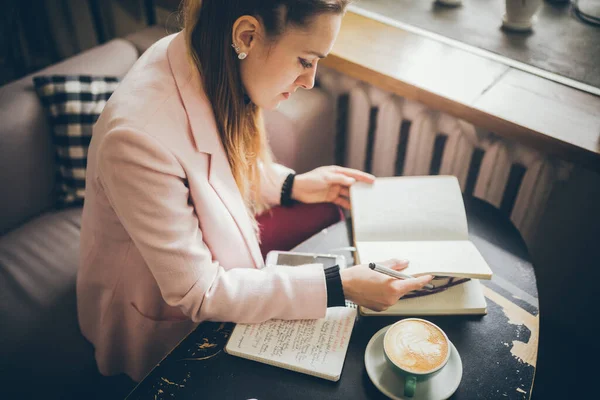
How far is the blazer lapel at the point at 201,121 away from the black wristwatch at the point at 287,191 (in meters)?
0.33

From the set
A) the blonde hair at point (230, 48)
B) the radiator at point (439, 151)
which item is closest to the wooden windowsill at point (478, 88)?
the radiator at point (439, 151)

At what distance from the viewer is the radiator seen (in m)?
1.41

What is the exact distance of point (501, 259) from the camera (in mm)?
1056

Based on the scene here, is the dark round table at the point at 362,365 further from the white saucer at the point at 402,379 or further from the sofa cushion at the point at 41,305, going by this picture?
the sofa cushion at the point at 41,305

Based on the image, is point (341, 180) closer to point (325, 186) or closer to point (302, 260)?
point (325, 186)

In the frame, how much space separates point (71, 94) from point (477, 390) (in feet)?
4.53

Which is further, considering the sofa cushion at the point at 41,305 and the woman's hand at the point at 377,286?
the sofa cushion at the point at 41,305

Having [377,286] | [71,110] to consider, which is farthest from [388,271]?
[71,110]

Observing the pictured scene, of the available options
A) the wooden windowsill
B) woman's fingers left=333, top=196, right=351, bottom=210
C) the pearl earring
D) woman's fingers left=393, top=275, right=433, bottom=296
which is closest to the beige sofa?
the wooden windowsill

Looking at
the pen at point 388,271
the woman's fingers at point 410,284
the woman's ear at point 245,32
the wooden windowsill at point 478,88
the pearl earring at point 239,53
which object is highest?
the woman's ear at point 245,32

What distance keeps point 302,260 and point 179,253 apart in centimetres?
28

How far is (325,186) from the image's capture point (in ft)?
4.10

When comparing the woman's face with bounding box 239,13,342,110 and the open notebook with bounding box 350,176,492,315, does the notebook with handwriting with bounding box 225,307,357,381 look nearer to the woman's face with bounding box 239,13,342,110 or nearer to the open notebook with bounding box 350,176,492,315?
the open notebook with bounding box 350,176,492,315

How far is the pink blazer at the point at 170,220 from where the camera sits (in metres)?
0.83
